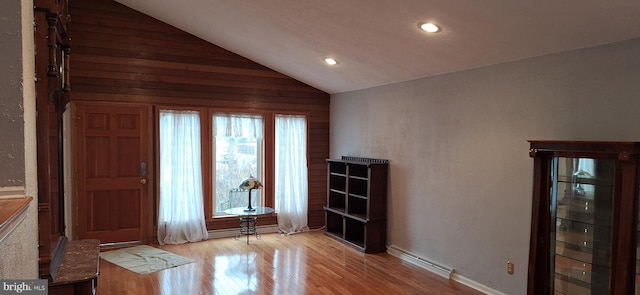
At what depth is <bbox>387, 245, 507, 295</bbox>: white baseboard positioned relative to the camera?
4074 mm

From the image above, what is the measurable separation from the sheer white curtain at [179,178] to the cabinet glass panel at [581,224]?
4496 mm

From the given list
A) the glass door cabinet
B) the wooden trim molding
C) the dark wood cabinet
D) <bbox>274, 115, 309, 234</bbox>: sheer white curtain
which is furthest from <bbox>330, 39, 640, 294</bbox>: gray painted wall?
the wooden trim molding

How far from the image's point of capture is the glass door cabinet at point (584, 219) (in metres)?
2.69

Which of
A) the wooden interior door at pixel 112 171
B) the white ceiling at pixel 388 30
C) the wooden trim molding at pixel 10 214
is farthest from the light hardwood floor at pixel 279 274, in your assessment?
the wooden trim molding at pixel 10 214

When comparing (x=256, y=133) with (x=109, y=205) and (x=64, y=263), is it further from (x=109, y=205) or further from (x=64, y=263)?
(x=64, y=263)

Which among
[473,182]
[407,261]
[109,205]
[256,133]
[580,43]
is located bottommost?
[407,261]

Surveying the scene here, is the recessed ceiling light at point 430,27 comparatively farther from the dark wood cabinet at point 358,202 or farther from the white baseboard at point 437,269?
the white baseboard at point 437,269

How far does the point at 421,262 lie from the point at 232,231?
9.66 ft

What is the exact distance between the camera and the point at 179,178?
5.81m

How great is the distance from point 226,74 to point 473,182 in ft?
12.6

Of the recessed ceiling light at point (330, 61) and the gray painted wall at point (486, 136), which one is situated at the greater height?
the recessed ceiling light at point (330, 61)

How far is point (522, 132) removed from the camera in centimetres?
370

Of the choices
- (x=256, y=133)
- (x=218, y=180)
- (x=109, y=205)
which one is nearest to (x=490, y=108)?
(x=256, y=133)

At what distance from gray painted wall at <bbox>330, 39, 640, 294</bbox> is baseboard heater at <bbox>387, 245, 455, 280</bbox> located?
0.06m
